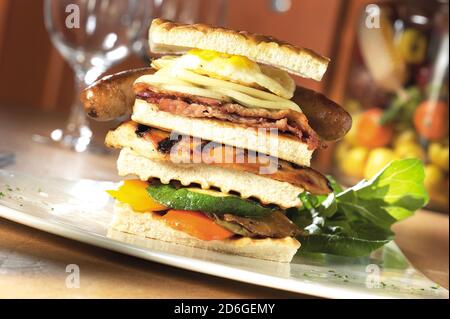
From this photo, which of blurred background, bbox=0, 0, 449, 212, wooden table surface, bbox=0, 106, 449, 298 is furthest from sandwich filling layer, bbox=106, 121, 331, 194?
blurred background, bbox=0, 0, 449, 212

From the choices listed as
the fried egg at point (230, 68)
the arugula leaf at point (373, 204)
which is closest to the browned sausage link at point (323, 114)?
the fried egg at point (230, 68)

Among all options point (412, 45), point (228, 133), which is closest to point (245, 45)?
point (228, 133)

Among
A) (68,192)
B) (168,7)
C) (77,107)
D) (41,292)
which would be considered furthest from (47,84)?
(41,292)

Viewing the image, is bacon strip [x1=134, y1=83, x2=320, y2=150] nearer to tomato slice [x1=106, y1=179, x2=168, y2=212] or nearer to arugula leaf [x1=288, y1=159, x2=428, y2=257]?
tomato slice [x1=106, y1=179, x2=168, y2=212]

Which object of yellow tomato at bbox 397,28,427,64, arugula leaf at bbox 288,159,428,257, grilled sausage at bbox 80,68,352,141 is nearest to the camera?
grilled sausage at bbox 80,68,352,141

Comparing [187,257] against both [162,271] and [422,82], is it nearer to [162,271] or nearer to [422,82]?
[162,271]

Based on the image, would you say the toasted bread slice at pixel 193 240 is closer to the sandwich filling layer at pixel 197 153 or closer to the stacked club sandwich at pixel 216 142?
the stacked club sandwich at pixel 216 142
